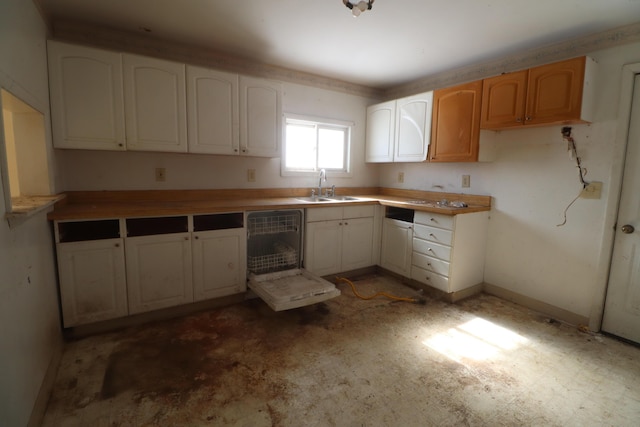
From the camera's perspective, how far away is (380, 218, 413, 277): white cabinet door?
10.7 feet

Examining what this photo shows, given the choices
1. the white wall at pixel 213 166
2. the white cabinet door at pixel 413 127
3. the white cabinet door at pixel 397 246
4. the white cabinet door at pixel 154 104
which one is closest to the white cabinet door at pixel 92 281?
the white wall at pixel 213 166

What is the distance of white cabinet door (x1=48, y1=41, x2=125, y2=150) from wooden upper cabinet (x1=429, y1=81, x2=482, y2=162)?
2860 mm

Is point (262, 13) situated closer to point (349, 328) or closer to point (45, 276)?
point (45, 276)

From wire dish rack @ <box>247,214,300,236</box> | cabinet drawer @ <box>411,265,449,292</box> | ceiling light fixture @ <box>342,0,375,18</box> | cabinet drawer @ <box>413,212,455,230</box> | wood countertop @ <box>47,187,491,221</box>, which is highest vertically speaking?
ceiling light fixture @ <box>342,0,375,18</box>

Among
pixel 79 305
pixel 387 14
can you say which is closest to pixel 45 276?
pixel 79 305

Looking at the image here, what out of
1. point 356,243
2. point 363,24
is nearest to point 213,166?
point 356,243

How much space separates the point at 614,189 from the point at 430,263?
150cm

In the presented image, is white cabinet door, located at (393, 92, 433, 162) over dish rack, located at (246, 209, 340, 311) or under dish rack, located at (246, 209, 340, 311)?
over

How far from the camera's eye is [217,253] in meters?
2.61

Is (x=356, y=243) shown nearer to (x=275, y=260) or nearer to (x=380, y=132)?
(x=275, y=260)

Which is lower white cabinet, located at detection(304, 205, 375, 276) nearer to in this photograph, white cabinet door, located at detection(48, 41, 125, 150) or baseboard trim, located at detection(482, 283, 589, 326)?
baseboard trim, located at detection(482, 283, 589, 326)

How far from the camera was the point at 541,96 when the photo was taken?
2402 mm

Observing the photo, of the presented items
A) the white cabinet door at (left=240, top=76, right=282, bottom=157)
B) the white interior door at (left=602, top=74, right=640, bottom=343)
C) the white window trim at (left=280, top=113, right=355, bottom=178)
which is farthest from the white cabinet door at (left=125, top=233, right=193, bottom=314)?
the white interior door at (left=602, top=74, right=640, bottom=343)

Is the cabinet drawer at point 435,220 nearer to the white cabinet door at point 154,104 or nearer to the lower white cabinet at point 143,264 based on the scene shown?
the lower white cabinet at point 143,264
